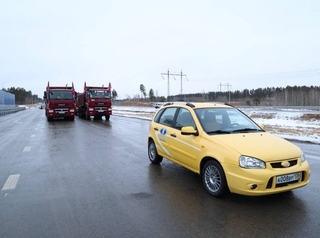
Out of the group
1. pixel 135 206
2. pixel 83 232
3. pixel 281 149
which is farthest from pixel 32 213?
pixel 281 149

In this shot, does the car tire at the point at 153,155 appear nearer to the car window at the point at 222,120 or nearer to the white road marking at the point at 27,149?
the car window at the point at 222,120

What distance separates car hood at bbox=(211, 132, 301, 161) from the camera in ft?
14.4

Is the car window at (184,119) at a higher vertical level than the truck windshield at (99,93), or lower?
lower

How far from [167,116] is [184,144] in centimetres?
130

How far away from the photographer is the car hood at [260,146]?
439cm

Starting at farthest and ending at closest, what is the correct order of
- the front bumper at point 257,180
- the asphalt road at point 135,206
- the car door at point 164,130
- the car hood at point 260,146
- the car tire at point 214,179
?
the car door at point 164,130 < the car tire at point 214,179 < the car hood at point 260,146 < the front bumper at point 257,180 < the asphalt road at point 135,206

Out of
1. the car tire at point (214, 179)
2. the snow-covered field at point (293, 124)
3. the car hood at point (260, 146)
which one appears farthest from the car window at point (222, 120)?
the snow-covered field at point (293, 124)

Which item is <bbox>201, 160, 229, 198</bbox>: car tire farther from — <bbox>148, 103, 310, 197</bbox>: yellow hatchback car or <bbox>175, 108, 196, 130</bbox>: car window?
<bbox>175, 108, 196, 130</bbox>: car window

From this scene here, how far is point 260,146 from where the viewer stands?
4605 mm

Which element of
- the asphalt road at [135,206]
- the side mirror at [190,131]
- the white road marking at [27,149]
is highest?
the side mirror at [190,131]

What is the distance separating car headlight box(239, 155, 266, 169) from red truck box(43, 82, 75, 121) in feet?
73.4

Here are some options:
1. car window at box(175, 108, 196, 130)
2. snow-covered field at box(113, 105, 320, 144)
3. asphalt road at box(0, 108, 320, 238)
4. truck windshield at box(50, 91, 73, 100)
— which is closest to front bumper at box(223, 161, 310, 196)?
asphalt road at box(0, 108, 320, 238)

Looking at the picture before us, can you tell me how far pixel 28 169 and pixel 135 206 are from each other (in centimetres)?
374

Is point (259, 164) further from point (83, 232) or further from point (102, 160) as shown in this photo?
point (102, 160)
